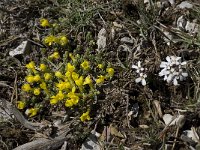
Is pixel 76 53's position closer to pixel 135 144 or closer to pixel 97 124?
pixel 97 124

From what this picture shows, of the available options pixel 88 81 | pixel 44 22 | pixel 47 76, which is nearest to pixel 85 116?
pixel 88 81

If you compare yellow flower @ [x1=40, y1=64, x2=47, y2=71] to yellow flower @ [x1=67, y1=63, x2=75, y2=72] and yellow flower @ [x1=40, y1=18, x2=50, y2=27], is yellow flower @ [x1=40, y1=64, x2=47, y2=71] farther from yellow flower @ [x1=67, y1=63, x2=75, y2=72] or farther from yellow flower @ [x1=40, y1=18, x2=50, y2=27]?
yellow flower @ [x1=40, y1=18, x2=50, y2=27]

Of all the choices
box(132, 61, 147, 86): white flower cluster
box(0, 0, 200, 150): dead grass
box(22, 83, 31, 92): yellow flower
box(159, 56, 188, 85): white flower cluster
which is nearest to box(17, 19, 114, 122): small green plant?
box(22, 83, 31, 92): yellow flower

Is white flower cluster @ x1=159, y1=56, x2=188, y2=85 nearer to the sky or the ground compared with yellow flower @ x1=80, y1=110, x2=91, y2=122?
nearer to the sky

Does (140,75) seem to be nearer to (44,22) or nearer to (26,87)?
(26,87)

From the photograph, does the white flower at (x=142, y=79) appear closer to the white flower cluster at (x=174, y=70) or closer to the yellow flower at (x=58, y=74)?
the white flower cluster at (x=174, y=70)

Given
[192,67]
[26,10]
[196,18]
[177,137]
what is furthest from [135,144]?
[26,10]
